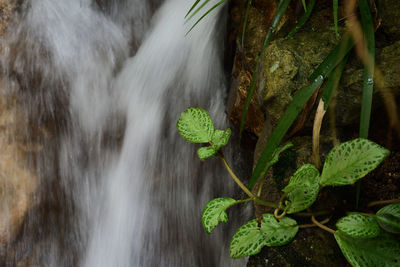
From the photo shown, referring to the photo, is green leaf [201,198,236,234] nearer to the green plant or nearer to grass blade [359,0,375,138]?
the green plant

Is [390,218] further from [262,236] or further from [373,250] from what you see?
[262,236]

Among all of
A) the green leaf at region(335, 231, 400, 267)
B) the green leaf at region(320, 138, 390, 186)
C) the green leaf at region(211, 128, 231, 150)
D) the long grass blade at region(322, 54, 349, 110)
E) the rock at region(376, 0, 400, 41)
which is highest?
the rock at region(376, 0, 400, 41)

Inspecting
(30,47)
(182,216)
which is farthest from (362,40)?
(30,47)

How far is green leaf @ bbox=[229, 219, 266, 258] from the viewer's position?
0.82 metres

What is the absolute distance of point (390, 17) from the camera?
1.05 metres

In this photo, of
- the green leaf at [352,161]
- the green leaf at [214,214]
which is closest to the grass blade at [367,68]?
the green leaf at [352,161]

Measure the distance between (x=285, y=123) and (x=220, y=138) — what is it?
21 cm

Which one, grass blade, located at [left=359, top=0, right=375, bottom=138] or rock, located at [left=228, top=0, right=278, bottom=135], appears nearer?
grass blade, located at [left=359, top=0, right=375, bottom=138]

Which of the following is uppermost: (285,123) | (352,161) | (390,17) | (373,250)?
(390,17)

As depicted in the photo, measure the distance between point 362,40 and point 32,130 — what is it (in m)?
1.60

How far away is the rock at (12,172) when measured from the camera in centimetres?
159

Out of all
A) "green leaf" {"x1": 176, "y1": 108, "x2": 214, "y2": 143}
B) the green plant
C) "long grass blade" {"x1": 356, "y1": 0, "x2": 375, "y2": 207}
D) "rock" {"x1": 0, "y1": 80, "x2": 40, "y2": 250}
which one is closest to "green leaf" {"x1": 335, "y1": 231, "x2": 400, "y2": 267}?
the green plant

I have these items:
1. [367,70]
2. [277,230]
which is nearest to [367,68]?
[367,70]

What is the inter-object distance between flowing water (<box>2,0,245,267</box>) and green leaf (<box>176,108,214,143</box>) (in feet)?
2.28
